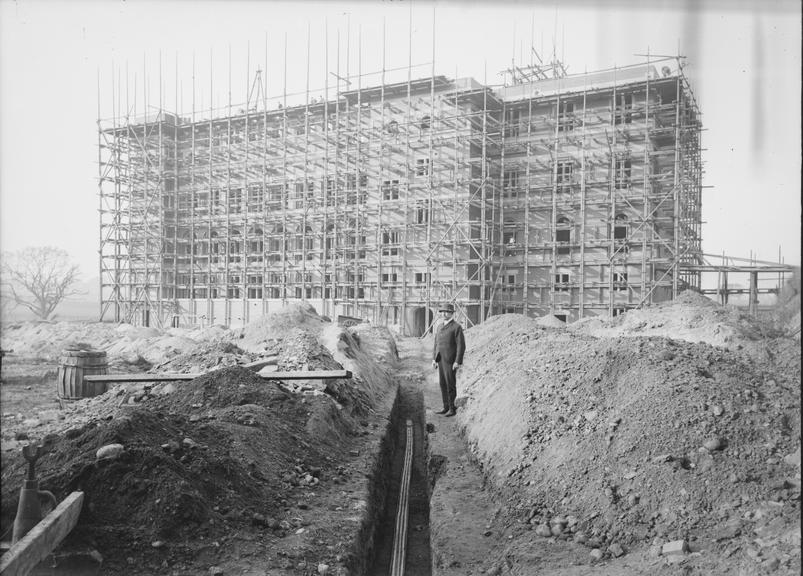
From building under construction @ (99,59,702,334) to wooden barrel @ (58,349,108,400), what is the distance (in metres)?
18.1

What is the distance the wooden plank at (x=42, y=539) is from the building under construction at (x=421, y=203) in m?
24.9

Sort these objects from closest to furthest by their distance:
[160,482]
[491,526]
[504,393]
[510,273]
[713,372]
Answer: [160,482] < [491,526] < [713,372] < [504,393] < [510,273]

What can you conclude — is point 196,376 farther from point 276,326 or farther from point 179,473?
point 276,326

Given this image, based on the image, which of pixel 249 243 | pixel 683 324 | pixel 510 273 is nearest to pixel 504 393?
pixel 683 324

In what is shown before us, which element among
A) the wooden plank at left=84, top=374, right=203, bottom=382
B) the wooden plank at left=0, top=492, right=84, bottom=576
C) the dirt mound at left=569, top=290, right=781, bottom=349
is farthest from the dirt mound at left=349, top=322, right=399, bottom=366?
the wooden plank at left=0, top=492, right=84, bottom=576

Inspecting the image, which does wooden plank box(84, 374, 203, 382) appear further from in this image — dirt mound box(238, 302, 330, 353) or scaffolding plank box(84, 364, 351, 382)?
dirt mound box(238, 302, 330, 353)

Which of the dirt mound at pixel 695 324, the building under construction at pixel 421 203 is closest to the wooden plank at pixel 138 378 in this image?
the dirt mound at pixel 695 324

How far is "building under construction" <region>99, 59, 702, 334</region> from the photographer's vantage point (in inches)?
1126

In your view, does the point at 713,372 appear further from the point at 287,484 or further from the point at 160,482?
the point at 160,482

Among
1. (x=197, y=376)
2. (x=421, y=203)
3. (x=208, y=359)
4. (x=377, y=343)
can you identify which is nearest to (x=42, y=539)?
(x=197, y=376)

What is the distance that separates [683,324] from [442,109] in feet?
70.2

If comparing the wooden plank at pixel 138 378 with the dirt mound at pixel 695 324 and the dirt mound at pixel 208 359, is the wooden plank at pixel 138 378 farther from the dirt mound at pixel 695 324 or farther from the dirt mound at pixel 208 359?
the dirt mound at pixel 695 324

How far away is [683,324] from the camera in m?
15.1

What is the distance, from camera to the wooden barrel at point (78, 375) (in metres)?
10.2
